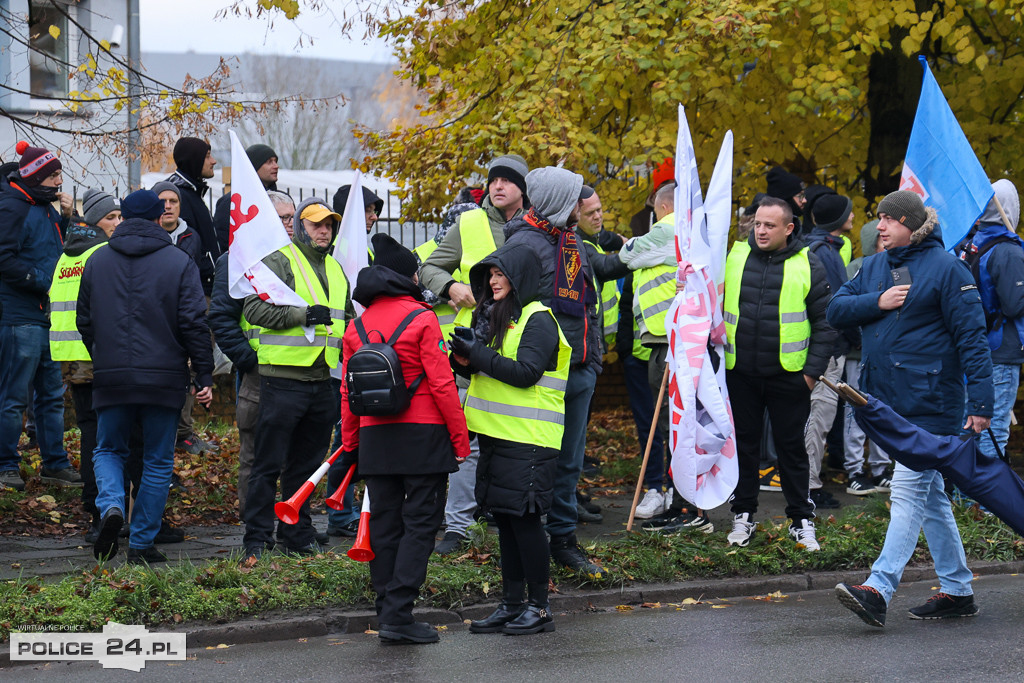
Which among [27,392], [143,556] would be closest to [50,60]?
[27,392]

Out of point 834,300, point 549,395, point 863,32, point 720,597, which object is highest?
point 863,32

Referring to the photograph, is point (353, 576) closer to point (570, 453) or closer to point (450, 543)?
point (450, 543)

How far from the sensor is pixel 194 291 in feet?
24.5

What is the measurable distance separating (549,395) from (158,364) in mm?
2457

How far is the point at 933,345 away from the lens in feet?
22.0

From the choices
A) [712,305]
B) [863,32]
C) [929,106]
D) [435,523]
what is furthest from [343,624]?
[863,32]

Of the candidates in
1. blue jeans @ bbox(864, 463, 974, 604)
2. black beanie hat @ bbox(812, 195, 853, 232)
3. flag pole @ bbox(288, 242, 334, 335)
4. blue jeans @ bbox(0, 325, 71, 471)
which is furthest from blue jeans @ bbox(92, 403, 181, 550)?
black beanie hat @ bbox(812, 195, 853, 232)

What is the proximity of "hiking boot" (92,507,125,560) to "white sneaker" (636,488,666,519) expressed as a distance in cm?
378

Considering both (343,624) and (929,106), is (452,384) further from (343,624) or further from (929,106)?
(929,106)

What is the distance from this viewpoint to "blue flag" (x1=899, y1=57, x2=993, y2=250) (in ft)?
26.0

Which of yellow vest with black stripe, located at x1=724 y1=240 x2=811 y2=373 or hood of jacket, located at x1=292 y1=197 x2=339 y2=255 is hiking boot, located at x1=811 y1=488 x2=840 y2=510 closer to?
yellow vest with black stripe, located at x1=724 y1=240 x2=811 y2=373

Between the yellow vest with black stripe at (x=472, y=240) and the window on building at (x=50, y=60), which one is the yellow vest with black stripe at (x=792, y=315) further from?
the window on building at (x=50, y=60)

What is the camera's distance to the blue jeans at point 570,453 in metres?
7.19
